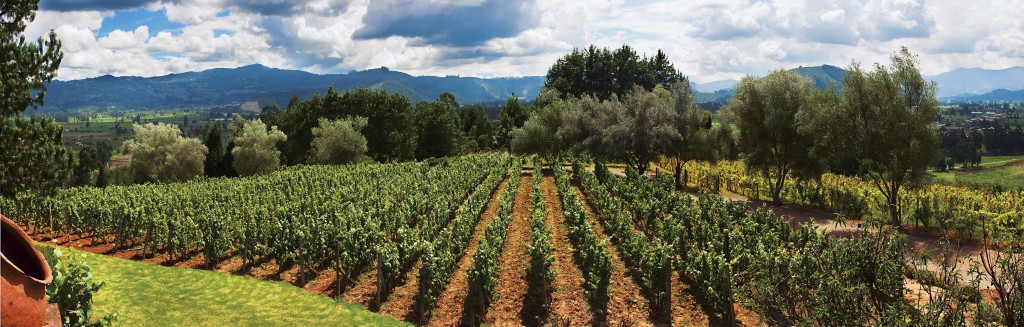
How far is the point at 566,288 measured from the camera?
1546cm

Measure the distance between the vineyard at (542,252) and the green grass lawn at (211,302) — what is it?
86 cm

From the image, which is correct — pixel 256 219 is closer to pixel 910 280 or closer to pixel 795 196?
pixel 910 280

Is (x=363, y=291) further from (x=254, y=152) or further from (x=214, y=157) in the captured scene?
(x=214, y=157)

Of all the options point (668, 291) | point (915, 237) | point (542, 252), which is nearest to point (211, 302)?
point (542, 252)

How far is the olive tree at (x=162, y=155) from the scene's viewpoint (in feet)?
162

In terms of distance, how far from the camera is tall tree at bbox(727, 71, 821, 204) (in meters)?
28.7

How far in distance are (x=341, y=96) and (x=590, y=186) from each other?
154 ft

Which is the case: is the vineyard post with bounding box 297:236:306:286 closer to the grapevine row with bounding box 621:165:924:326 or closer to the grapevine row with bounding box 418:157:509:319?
the grapevine row with bounding box 418:157:509:319

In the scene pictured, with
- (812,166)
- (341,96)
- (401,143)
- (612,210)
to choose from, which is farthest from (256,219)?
(341,96)

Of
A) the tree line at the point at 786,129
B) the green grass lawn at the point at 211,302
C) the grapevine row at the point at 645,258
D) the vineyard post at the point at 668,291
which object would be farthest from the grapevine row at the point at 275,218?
the tree line at the point at 786,129

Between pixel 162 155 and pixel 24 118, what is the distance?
35825mm

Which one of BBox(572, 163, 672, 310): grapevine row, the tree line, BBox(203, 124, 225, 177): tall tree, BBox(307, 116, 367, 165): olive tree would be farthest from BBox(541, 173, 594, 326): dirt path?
BBox(203, 124, 225, 177): tall tree

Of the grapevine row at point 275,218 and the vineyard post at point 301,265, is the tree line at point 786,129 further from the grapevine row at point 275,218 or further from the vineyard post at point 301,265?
the vineyard post at point 301,265

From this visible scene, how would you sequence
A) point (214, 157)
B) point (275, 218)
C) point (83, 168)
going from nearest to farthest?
point (275, 218) < point (214, 157) < point (83, 168)
